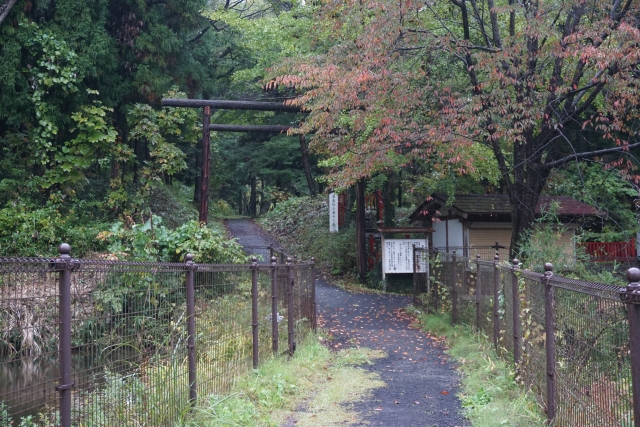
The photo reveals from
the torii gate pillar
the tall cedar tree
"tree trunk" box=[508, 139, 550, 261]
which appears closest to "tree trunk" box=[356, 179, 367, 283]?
the tall cedar tree

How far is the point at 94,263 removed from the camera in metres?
3.95

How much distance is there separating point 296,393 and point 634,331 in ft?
15.8

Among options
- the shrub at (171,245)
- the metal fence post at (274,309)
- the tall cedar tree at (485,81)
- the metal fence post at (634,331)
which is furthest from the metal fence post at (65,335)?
the tall cedar tree at (485,81)

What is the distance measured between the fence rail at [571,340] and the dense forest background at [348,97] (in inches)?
194

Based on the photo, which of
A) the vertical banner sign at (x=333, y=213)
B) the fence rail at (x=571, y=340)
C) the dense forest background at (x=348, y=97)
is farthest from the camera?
the vertical banner sign at (x=333, y=213)

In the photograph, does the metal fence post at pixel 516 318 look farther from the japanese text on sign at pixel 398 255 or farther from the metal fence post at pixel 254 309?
the japanese text on sign at pixel 398 255

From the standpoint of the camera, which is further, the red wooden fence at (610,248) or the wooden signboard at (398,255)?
the red wooden fence at (610,248)

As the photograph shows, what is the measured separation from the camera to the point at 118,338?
4328mm

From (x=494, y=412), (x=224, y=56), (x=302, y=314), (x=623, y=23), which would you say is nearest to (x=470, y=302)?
Result: (x=302, y=314)

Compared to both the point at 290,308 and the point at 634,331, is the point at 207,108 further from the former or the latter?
the point at 634,331

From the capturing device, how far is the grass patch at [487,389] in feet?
19.2

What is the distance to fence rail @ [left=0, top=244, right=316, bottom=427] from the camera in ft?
11.0

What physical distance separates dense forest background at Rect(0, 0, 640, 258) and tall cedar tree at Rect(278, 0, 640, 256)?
0.17ft

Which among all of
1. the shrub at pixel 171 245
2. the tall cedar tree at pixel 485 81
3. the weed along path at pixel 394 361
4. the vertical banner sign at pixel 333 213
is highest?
the tall cedar tree at pixel 485 81
